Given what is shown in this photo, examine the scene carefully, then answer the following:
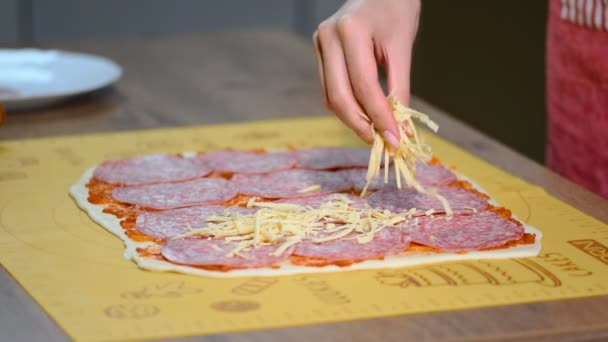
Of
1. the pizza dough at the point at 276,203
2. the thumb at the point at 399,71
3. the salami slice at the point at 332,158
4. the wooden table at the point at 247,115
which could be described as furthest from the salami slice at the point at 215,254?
the salami slice at the point at 332,158

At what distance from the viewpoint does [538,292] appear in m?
1.32

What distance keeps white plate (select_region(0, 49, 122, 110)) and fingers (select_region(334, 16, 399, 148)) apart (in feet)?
2.86

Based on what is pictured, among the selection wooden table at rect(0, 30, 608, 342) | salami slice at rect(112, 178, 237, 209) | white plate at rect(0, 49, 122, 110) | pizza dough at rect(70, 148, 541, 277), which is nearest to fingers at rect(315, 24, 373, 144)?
pizza dough at rect(70, 148, 541, 277)

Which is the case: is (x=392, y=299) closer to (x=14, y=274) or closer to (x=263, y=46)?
(x=14, y=274)

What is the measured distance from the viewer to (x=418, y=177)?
6.00 ft

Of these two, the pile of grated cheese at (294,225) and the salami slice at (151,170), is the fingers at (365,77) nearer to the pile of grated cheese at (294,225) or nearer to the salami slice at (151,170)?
the pile of grated cheese at (294,225)

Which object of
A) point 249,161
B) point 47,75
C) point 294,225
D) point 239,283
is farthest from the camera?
point 47,75

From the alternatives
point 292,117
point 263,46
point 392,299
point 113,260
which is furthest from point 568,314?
point 263,46

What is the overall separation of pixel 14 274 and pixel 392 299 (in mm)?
482

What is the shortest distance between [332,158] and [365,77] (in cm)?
36

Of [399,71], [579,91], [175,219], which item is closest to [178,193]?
[175,219]

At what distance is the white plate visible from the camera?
2307mm

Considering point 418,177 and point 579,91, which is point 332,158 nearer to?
point 418,177

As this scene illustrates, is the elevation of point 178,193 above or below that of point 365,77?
below
